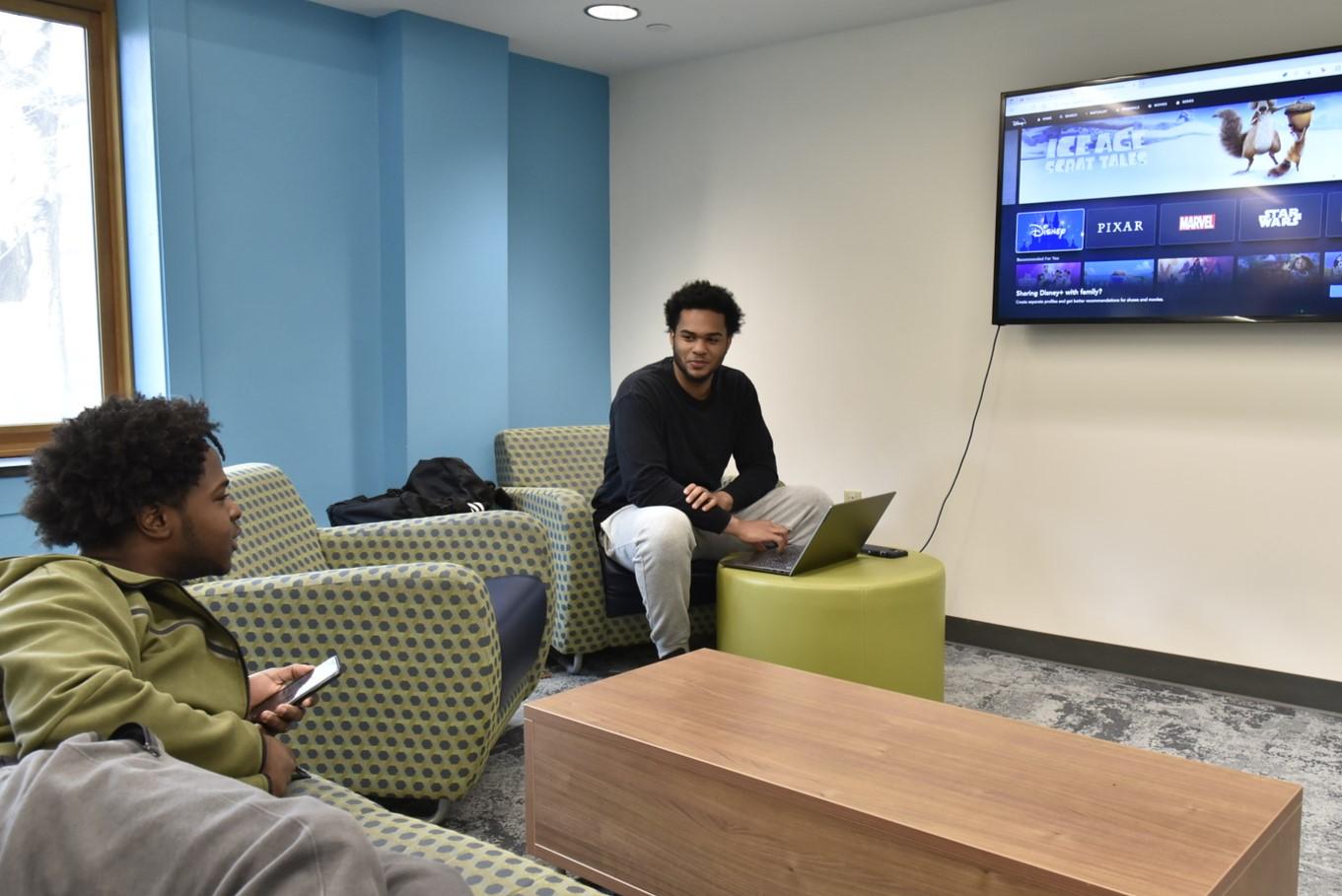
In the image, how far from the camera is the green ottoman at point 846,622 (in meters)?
2.88

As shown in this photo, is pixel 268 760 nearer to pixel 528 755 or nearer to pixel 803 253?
pixel 528 755

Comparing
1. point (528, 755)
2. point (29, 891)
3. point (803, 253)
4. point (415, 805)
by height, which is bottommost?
point (415, 805)

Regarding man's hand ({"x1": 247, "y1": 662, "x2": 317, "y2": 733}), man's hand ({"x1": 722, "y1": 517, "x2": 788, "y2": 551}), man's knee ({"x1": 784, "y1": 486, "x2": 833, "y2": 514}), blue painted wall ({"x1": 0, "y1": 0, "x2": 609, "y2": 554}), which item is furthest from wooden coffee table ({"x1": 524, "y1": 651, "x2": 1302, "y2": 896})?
blue painted wall ({"x1": 0, "y1": 0, "x2": 609, "y2": 554})

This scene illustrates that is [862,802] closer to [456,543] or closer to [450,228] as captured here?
[456,543]

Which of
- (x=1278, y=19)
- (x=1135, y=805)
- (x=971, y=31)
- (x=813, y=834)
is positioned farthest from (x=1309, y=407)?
(x=813, y=834)

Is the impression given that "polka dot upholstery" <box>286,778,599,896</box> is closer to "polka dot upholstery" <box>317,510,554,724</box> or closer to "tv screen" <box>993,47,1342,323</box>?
"polka dot upholstery" <box>317,510,554,724</box>

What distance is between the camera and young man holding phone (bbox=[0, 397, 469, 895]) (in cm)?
75

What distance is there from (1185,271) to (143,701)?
3180 mm

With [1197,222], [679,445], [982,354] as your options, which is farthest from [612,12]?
[1197,222]

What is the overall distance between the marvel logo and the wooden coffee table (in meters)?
2.02

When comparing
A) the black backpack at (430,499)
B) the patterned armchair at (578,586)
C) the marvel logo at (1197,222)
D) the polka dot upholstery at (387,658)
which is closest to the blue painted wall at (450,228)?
the black backpack at (430,499)

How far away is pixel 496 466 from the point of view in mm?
4023

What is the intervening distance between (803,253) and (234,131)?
7.02 ft

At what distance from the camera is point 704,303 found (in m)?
3.50
